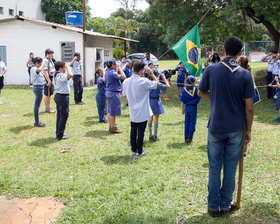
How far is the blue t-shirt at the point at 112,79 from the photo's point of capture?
6.86 metres

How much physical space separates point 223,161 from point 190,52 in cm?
318

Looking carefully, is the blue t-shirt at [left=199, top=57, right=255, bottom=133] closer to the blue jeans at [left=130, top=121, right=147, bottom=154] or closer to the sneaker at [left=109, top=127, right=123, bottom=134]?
the blue jeans at [left=130, top=121, right=147, bottom=154]

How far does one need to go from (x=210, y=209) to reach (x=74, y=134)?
14.9ft

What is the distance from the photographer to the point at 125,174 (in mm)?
4797

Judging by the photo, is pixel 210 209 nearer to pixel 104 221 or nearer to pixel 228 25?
pixel 104 221

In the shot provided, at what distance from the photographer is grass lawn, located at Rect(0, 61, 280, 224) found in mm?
3668

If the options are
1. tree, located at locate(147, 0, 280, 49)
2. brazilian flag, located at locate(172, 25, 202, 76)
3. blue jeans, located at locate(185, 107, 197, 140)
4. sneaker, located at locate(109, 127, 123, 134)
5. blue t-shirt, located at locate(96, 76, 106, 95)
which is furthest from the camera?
tree, located at locate(147, 0, 280, 49)

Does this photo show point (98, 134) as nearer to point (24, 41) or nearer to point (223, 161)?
point (223, 161)

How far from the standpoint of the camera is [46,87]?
9.14 meters

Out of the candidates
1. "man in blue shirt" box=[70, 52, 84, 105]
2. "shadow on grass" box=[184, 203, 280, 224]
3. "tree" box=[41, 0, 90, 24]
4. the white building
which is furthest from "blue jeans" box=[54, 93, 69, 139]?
"tree" box=[41, 0, 90, 24]

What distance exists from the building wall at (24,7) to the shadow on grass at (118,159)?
28.4 meters

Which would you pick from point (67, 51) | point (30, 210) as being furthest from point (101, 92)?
point (67, 51)

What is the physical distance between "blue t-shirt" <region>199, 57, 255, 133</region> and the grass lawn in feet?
3.89

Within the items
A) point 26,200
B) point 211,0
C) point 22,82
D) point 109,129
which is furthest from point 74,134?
point 22,82
